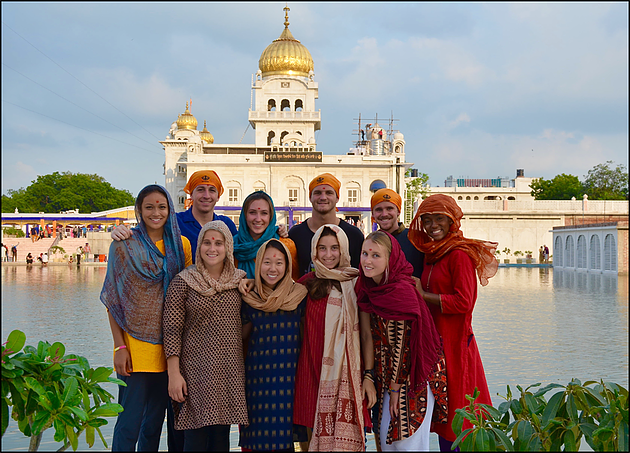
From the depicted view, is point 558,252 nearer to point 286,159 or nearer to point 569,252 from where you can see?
point 569,252

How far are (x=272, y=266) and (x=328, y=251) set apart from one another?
28 centimetres

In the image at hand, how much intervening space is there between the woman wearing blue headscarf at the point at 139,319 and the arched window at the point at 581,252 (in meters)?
19.7

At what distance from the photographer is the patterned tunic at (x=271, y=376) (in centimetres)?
238

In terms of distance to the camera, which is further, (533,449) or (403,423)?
(403,423)

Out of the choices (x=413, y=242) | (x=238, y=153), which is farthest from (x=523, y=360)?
(x=238, y=153)

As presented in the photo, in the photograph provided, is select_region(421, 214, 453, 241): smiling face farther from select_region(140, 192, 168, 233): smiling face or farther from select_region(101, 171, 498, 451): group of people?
select_region(140, 192, 168, 233): smiling face

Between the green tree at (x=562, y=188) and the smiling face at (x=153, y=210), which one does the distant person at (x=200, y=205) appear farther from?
the green tree at (x=562, y=188)

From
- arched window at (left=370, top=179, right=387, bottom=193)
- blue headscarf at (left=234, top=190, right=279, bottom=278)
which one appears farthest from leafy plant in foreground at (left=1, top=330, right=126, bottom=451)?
arched window at (left=370, top=179, right=387, bottom=193)

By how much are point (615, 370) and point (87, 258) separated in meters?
22.7

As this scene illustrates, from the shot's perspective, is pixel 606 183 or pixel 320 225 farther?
pixel 606 183

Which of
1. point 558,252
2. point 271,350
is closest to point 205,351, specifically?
point 271,350

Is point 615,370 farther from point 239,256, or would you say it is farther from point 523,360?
point 239,256

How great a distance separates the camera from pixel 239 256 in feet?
9.37

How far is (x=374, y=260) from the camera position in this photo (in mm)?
2344
